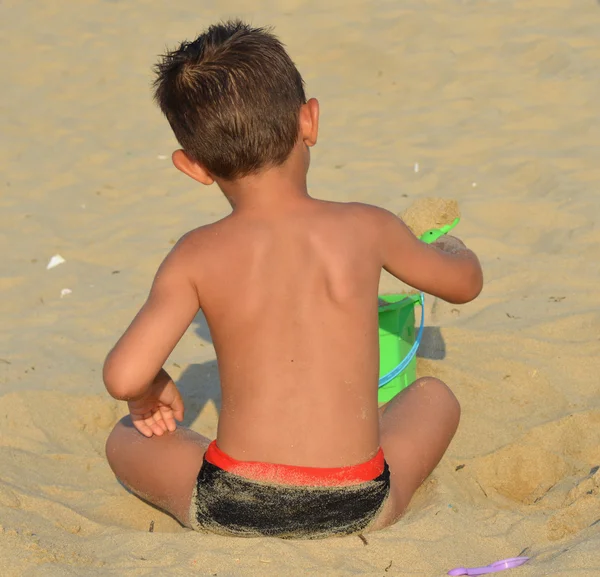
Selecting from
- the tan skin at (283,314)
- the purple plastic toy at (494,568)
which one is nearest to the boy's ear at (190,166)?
the tan skin at (283,314)

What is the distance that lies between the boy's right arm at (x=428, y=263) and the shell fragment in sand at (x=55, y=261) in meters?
2.52

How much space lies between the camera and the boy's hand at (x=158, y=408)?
8.16 ft

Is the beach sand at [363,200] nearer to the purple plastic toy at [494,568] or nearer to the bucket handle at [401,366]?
the purple plastic toy at [494,568]

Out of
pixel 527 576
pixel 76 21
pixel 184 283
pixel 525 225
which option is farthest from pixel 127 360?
pixel 76 21

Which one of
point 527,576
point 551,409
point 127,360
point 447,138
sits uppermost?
point 127,360

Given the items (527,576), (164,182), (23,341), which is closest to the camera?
(527,576)

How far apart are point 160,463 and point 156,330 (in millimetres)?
509

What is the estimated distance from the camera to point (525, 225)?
4.60m

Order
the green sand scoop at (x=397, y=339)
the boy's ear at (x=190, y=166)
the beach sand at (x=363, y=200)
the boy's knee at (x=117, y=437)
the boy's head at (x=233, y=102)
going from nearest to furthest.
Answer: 1. the boy's head at (x=233, y=102)
2. the boy's ear at (x=190, y=166)
3. the beach sand at (x=363, y=200)
4. the boy's knee at (x=117, y=437)
5. the green sand scoop at (x=397, y=339)

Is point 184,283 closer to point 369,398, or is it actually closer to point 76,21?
point 369,398

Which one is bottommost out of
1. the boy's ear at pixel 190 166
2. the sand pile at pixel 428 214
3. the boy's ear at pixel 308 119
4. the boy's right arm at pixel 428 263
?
the sand pile at pixel 428 214

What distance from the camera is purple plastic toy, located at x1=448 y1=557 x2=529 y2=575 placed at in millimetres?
2211

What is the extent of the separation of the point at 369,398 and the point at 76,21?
5.91 metres

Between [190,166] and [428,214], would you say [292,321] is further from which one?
[428,214]
